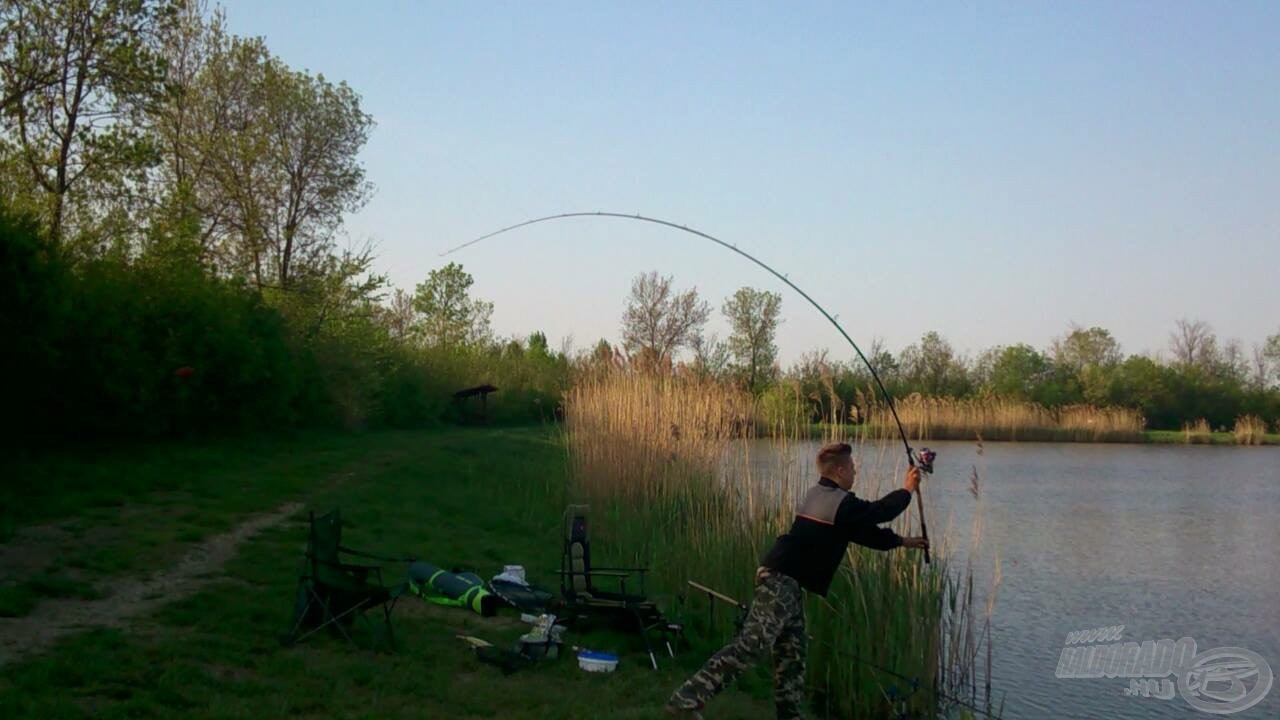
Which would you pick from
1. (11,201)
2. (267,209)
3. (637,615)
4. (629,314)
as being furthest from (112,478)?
(629,314)

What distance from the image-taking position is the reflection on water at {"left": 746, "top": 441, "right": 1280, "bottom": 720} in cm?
939

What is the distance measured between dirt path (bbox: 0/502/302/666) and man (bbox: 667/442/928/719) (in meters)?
3.74

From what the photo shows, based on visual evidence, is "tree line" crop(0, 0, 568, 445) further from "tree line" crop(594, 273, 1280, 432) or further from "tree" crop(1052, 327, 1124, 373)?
"tree" crop(1052, 327, 1124, 373)

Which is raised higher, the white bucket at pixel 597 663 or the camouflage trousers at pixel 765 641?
the camouflage trousers at pixel 765 641

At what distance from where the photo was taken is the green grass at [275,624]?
5938mm

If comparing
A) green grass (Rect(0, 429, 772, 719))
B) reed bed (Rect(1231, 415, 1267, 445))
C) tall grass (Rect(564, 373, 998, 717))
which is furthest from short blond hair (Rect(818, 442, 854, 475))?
reed bed (Rect(1231, 415, 1267, 445))

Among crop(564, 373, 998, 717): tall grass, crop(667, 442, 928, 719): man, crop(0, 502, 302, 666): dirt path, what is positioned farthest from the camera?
crop(564, 373, 998, 717): tall grass

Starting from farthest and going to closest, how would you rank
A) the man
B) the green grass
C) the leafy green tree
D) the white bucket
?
the leafy green tree → the white bucket → the man → the green grass

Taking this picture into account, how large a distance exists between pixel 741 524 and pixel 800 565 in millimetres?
4459

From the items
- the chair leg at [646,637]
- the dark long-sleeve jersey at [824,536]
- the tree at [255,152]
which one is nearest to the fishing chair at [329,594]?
the chair leg at [646,637]

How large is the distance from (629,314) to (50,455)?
2948 centimetres

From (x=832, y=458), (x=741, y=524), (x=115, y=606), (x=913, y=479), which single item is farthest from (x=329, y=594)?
(x=741, y=524)

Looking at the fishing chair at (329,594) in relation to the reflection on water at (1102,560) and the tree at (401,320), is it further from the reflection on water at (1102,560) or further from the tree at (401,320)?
the tree at (401,320)

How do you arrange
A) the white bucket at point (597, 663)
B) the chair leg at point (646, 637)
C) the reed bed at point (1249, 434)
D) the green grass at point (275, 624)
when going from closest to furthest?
the green grass at point (275, 624), the white bucket at point (597, 663), the chair leg at point (646, 637), the reed bed at point (1249, 434)
